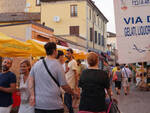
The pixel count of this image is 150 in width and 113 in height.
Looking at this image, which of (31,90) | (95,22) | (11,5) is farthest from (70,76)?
(11,5)

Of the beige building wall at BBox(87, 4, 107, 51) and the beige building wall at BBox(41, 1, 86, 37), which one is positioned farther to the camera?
the beige building wall at BBox(87, 4, 107, 51)

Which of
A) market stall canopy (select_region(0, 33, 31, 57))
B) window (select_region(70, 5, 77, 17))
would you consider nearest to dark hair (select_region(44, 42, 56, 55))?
market stall canopy (select_region(0, 33, 31, 57))

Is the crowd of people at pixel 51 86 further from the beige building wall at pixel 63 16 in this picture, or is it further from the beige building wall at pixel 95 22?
the beige building wall at pixel 95 22

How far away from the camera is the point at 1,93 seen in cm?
429

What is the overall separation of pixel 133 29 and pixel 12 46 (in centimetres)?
389

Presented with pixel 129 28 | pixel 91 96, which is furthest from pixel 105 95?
pixel 129 28

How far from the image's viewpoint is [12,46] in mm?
6500

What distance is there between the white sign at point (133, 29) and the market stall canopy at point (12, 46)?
3568 millimetres

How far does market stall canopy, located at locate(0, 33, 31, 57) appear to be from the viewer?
6.20 meters

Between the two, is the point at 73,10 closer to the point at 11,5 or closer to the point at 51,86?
the point at 11,5

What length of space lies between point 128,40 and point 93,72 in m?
0.78

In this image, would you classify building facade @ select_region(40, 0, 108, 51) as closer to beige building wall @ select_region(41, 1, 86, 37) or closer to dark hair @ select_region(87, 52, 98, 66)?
beige building wall @ select_region(41, 1, 86, 37)

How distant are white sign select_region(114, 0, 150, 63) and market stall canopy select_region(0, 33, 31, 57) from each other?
3.57 meters

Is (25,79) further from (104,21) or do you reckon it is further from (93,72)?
(104,21)
